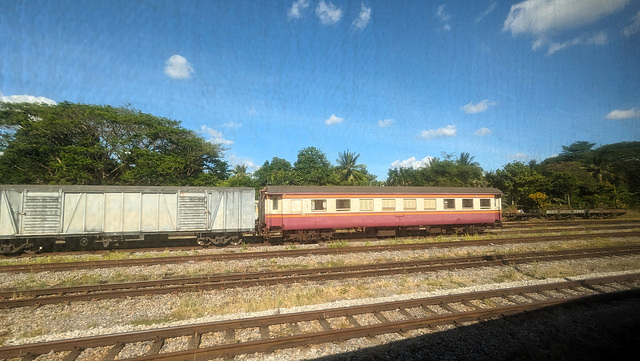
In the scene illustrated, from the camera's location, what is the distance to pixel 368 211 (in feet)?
55.2

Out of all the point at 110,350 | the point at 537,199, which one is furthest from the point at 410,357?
the point at 537,199

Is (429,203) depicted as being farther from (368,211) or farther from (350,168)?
(350,168)

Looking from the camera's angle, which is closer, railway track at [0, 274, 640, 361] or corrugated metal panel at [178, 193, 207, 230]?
railway track at [0, 274, 640, 361]

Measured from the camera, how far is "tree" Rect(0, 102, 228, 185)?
24.6 meters

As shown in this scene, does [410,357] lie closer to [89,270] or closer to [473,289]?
[473,289]

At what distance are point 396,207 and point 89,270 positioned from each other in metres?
14.6

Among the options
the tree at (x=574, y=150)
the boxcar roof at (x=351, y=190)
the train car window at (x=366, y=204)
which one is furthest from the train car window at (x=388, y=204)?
the tree at (x=574, y=150)

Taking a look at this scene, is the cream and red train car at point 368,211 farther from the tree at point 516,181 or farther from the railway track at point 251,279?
the tree at point 516,181

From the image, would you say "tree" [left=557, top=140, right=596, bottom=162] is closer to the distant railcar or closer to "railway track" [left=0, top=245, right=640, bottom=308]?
the distant railcar

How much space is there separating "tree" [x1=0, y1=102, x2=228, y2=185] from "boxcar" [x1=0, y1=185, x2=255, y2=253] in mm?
12104

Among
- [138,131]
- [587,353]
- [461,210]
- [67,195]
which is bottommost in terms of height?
[587,353]

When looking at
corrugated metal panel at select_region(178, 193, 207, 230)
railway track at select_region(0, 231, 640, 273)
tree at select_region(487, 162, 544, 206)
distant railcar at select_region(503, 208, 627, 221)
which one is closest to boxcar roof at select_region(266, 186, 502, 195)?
corrugated metal panel at select_region(178, 193, 207, 230)

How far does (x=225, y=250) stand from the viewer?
14.2 meters

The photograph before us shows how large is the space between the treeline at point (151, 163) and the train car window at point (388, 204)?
19189mm
